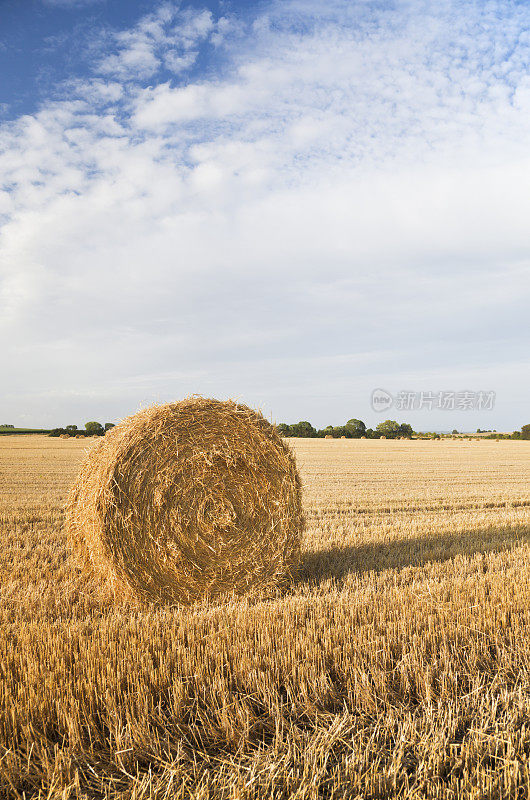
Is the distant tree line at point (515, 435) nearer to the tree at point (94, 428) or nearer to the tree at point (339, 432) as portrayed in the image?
the tree at point (339, 432)

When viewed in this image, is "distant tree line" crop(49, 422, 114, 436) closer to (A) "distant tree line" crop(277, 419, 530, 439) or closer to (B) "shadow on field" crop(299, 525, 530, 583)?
(A) "distant tree line" crop(277, 419, 530, 439)

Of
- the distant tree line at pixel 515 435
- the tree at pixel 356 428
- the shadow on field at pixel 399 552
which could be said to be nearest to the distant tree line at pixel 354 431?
the tree at pixel 356 428

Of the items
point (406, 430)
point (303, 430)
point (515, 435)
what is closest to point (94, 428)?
point (303, 430)

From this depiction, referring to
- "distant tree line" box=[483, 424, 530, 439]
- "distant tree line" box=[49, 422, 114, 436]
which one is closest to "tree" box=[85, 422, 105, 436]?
"distant tree line" box=[49, 422, 114, 436]

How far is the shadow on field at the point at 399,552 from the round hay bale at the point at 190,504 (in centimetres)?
49

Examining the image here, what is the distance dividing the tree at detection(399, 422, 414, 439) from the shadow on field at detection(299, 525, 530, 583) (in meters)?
48.2

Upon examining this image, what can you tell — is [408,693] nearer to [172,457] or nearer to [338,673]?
[338,673]

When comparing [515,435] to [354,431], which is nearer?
[354,431]

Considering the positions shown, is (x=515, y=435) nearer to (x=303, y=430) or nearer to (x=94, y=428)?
(x=303, y=430)

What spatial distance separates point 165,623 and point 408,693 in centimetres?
190

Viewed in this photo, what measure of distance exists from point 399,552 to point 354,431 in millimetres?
47400

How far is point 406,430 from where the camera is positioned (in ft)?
186

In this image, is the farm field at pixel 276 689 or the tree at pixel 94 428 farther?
the tree at pixel 94 428

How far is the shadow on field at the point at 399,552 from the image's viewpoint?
6.21 meters
